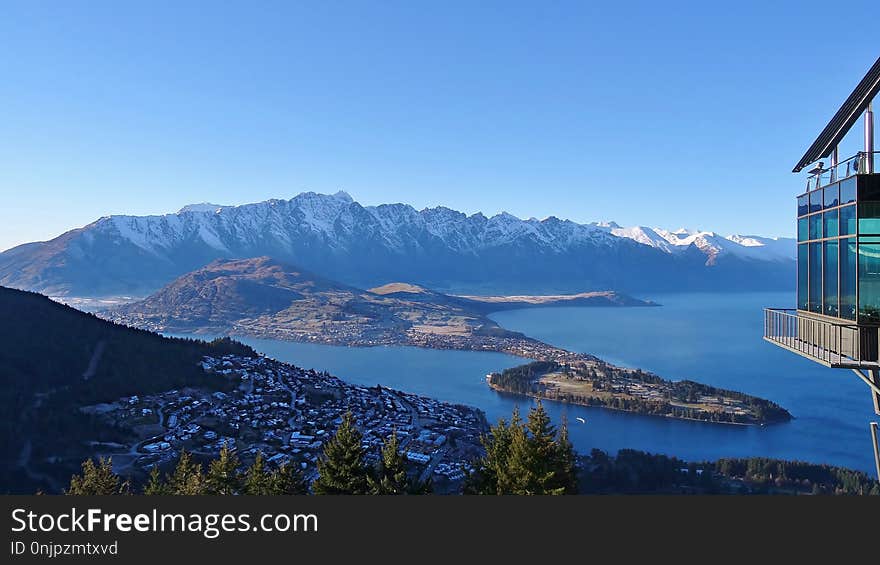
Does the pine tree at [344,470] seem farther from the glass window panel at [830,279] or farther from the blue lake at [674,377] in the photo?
the blue lake at [674,377]

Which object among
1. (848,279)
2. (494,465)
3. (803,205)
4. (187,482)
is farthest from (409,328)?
(848,279)

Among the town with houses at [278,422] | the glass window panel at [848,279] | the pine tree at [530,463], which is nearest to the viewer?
the glass window panel at [848,279]

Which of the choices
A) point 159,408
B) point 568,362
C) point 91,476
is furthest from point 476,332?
point 91,476

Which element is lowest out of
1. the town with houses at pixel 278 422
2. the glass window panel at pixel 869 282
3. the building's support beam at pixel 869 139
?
the town with houses at pixel 278 422

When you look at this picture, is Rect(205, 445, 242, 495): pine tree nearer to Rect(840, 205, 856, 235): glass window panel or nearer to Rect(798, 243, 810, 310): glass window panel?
Rect(798, 243, 810, 310): glass window panel

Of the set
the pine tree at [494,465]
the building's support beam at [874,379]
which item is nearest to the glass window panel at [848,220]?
the building's support beam at [874,379]

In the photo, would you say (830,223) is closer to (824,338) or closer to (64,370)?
(824,338)

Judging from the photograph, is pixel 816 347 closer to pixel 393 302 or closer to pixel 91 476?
pixel 91 476
